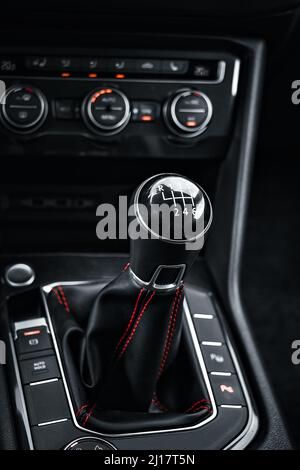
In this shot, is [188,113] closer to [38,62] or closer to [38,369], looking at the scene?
[38,62]

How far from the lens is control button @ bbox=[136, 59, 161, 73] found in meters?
1.06

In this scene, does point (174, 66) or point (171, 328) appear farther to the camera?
point (174, 66)

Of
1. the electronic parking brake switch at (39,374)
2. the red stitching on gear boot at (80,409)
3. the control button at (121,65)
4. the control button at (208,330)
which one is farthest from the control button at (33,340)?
the control button at (121,65)

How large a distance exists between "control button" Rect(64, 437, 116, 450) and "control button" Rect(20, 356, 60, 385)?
120 millimetres

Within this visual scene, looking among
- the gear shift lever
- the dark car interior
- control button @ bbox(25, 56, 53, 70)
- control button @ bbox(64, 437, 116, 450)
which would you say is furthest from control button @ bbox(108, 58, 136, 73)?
control button @ bbox(64, 437, 116, 450)

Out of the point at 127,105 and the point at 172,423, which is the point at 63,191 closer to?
the point at 127,105

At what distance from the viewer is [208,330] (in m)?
1.01

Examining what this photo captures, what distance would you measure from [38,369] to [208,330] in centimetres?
29

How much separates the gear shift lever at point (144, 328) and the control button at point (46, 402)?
0.9 inches

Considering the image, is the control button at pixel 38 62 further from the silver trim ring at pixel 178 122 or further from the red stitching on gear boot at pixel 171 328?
the red stitching on gear boot at pixel 171 328

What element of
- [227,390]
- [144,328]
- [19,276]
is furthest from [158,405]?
[19,276]

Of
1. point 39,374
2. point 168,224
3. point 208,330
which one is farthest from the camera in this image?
point 208,330

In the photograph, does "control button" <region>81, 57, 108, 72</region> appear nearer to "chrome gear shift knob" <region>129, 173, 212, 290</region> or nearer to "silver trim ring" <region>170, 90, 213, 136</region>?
"silver trim ring" <region>170, 90, 213, 136</region>

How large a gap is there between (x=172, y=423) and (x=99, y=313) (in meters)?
0.19
